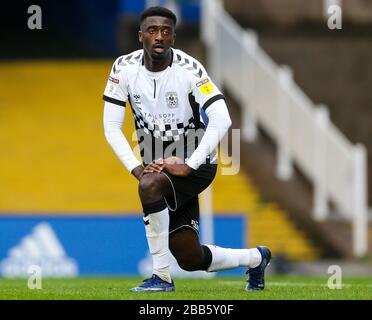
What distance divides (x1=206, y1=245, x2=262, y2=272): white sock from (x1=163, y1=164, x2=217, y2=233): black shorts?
0.91 ft

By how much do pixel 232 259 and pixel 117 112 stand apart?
60.6 inches

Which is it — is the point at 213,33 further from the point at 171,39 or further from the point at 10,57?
the point at 171,39

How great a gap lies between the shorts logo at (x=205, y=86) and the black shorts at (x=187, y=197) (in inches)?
25.5

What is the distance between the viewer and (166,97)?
34.3 ft

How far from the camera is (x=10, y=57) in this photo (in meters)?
31.1

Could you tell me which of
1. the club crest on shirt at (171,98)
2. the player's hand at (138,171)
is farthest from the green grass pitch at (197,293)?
the club crest on shirt at (171,98)

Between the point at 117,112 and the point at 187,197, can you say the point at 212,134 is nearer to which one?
the point at 187,197

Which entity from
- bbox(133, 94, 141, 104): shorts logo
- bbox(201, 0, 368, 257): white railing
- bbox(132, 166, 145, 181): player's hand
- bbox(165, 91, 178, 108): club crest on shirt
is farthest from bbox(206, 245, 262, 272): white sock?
bbox(201, 0, 368, 257): white railing

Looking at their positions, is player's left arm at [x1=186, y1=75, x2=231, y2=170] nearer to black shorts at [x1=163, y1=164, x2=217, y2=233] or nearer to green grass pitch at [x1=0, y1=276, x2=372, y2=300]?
black shorts at [x1=163, y1=164, x2=217, y2=233]

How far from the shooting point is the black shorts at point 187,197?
10.4m

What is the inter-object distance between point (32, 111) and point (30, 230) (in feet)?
24.4

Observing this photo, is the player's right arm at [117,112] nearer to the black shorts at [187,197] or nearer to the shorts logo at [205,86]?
the black shorts at [187,197]

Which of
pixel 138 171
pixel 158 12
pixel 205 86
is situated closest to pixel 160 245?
pixel 138 171

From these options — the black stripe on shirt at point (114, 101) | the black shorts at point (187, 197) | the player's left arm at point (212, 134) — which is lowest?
the black shorts at point (187, 197)
